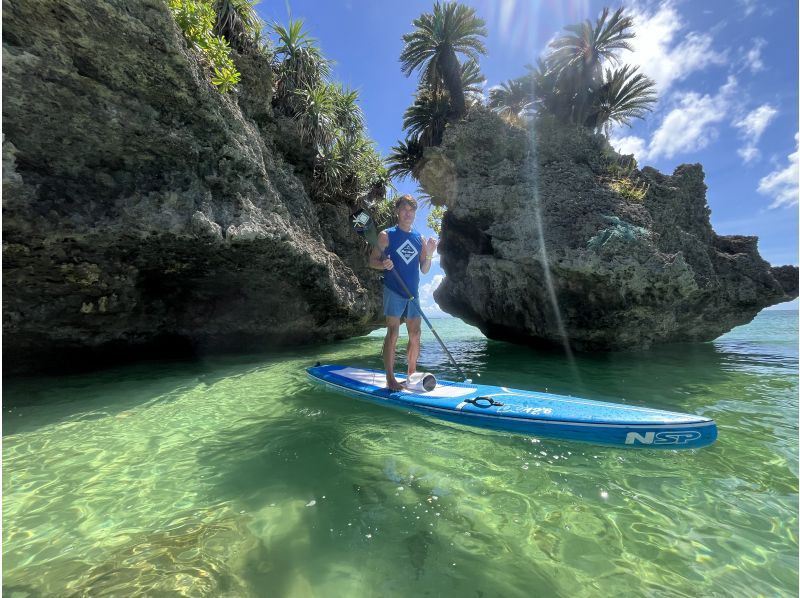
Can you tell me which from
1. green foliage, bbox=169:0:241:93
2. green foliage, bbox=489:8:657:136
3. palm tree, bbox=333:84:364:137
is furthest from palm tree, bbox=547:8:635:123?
green foliage, bbox=169:0:241:93

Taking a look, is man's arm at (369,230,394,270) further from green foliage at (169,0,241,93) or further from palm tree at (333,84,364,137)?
palm tree at (333,84,364,137)

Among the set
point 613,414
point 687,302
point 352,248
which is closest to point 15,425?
point 613,414

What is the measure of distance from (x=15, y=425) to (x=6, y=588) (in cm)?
348

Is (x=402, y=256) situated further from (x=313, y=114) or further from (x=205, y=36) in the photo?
(x=313, y=114)

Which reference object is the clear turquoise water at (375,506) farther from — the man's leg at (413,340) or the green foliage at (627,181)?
the green foliage at (627,181)

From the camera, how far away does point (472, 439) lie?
12.6 feet

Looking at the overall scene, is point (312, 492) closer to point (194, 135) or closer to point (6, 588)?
point (6, 588)

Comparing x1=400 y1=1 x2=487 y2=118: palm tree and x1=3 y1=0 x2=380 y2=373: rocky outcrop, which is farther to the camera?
x1=400 y1=1 x2=487 y2=118: palm tree

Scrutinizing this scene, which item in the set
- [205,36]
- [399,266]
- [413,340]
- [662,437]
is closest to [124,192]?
[205,36]

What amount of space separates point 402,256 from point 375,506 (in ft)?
11.5

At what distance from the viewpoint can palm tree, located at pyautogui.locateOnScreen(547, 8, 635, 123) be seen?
53.0 feet

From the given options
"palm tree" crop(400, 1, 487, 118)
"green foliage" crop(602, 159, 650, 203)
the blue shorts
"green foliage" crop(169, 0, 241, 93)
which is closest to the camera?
the blue shorts

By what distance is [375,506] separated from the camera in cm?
260

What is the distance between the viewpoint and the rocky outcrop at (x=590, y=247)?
344 inches
